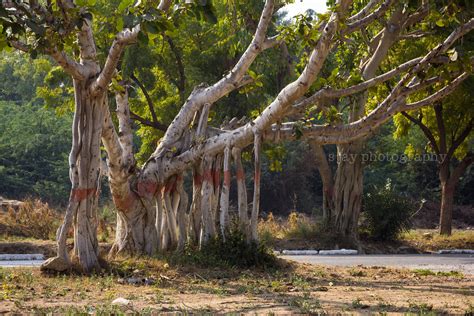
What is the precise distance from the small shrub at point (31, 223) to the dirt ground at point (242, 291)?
919cm

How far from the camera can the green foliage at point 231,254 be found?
52.0 feet

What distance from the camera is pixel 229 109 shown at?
30125mm

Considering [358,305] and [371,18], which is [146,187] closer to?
[371,18]

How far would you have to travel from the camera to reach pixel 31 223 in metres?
24.2

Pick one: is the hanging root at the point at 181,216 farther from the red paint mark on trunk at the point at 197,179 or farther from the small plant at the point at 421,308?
the small plant at the point at 421,308

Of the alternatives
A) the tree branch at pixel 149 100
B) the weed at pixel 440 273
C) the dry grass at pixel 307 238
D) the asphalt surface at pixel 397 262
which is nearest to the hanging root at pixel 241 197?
the asphalt surface at pixel 397 262

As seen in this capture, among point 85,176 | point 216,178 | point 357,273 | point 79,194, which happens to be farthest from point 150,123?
point 79,194

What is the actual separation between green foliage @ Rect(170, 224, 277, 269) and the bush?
9777mm

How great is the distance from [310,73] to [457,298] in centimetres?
519

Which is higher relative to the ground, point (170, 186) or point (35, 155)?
point (35, 155)

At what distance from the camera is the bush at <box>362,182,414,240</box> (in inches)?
1014

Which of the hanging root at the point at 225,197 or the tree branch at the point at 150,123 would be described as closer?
the hanging root at the point at 225,197

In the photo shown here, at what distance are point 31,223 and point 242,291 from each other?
13.1 meters

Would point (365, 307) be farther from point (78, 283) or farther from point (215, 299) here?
point (78, 283)
